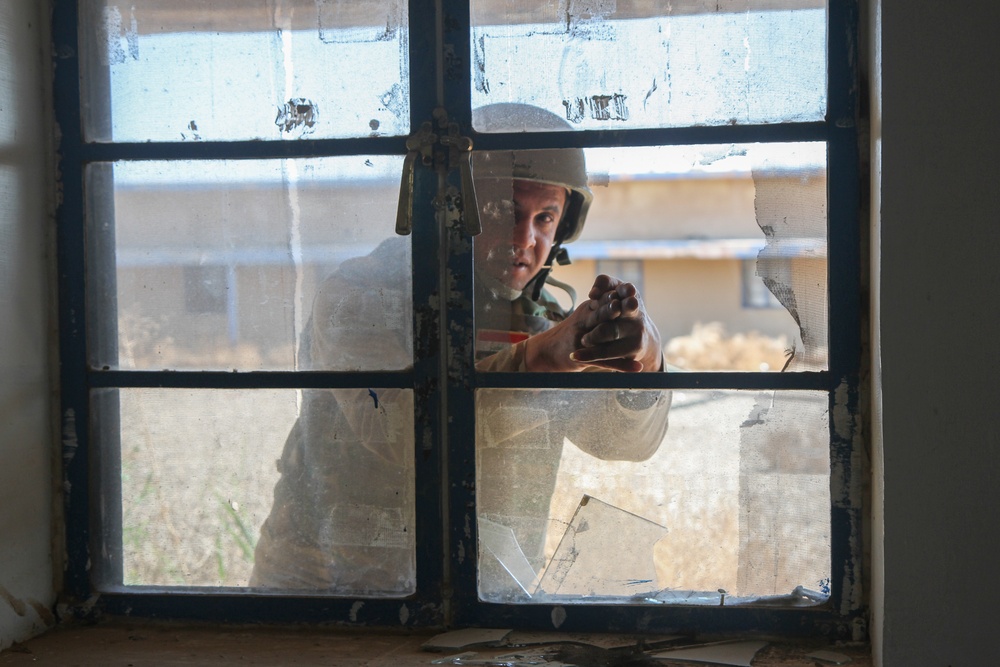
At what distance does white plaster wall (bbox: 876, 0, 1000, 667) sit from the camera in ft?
4.20

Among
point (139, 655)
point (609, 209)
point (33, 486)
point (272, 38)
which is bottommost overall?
point (139, 655)

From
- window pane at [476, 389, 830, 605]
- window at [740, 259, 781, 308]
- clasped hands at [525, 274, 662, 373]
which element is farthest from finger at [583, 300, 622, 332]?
window at [740, 259, 781, 308]

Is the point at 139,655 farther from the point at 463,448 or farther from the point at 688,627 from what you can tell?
the point at 688,627

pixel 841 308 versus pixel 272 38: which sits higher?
pixel 272 38

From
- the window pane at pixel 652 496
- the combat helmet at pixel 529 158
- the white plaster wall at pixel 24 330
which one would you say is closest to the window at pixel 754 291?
the window pane at pixel 652 496

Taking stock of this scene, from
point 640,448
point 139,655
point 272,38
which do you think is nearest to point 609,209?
point 640,448

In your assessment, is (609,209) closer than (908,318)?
No

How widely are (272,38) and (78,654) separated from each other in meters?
1.12

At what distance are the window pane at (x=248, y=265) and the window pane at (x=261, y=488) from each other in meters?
0.08

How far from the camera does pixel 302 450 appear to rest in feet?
5.33

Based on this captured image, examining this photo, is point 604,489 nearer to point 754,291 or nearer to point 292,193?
point 754,291

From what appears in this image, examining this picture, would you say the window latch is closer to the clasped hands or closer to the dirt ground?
the clasped hands

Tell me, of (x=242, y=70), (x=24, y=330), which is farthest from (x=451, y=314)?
(x=24, y=330)

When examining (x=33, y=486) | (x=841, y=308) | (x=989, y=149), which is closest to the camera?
(x=989, y=149)
